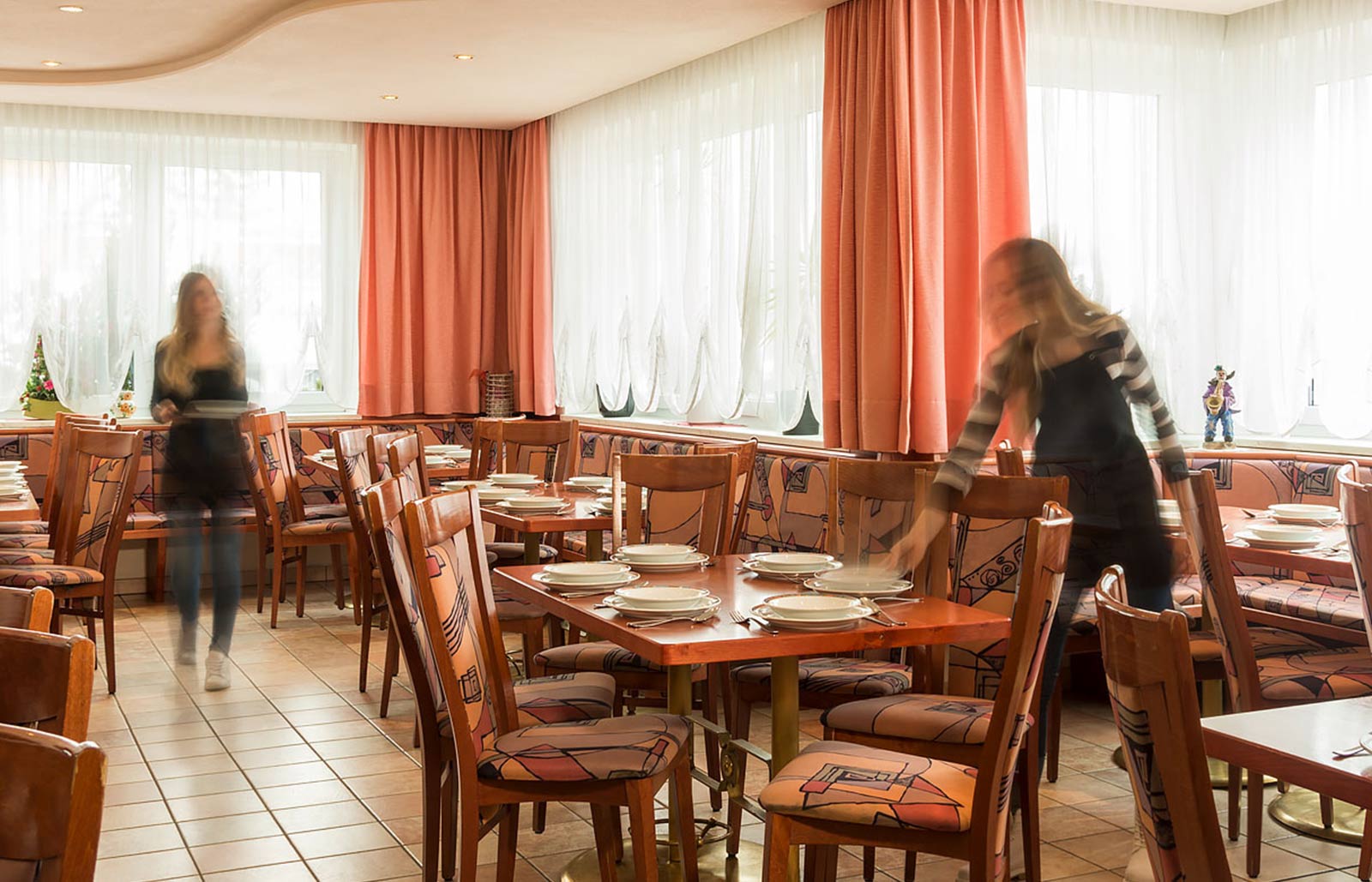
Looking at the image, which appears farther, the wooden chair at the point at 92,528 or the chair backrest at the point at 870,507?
the wooden chair at the point at 92,528

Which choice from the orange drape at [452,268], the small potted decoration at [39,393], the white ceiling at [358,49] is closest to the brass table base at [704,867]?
the white ceiling at [358,49]

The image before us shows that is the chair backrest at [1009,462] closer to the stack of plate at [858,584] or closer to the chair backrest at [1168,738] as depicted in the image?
the stack of plate at [858,584]

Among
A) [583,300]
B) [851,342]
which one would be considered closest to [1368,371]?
[851,342]

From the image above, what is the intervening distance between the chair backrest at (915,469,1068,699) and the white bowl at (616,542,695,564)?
0.61 metres

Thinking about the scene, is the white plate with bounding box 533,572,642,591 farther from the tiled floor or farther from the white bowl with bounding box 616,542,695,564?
the tiled floor

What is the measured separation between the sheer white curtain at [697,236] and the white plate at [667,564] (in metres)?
2.67

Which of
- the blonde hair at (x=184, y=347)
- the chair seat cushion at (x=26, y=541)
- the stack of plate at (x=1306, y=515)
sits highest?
the blonde hair at (x=184, y=347)

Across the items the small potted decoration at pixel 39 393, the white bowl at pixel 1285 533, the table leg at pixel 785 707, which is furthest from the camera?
the small potted decoration at pixel 39 393

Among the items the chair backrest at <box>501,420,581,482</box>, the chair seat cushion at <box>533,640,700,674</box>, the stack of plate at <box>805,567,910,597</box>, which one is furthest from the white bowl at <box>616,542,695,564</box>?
the chair backrest at <box>501,420,581,482</box>

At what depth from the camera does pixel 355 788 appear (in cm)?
412

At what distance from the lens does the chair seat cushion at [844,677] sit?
337cm

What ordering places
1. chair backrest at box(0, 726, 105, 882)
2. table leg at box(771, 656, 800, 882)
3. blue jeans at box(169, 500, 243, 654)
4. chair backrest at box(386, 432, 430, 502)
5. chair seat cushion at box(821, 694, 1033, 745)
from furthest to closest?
blue jeans at box(169, 500, 243, 654) → chair backrest at box(386, 432, 430, 502) → table leg at box(771, 656, 800, 882) → chair seat cushion at box(821, 694, 1033, 745) → chair backrest at box(0, 726, 105, 882)

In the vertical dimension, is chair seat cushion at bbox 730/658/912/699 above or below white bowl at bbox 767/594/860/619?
below

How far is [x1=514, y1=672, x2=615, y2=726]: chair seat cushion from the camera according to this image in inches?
121
